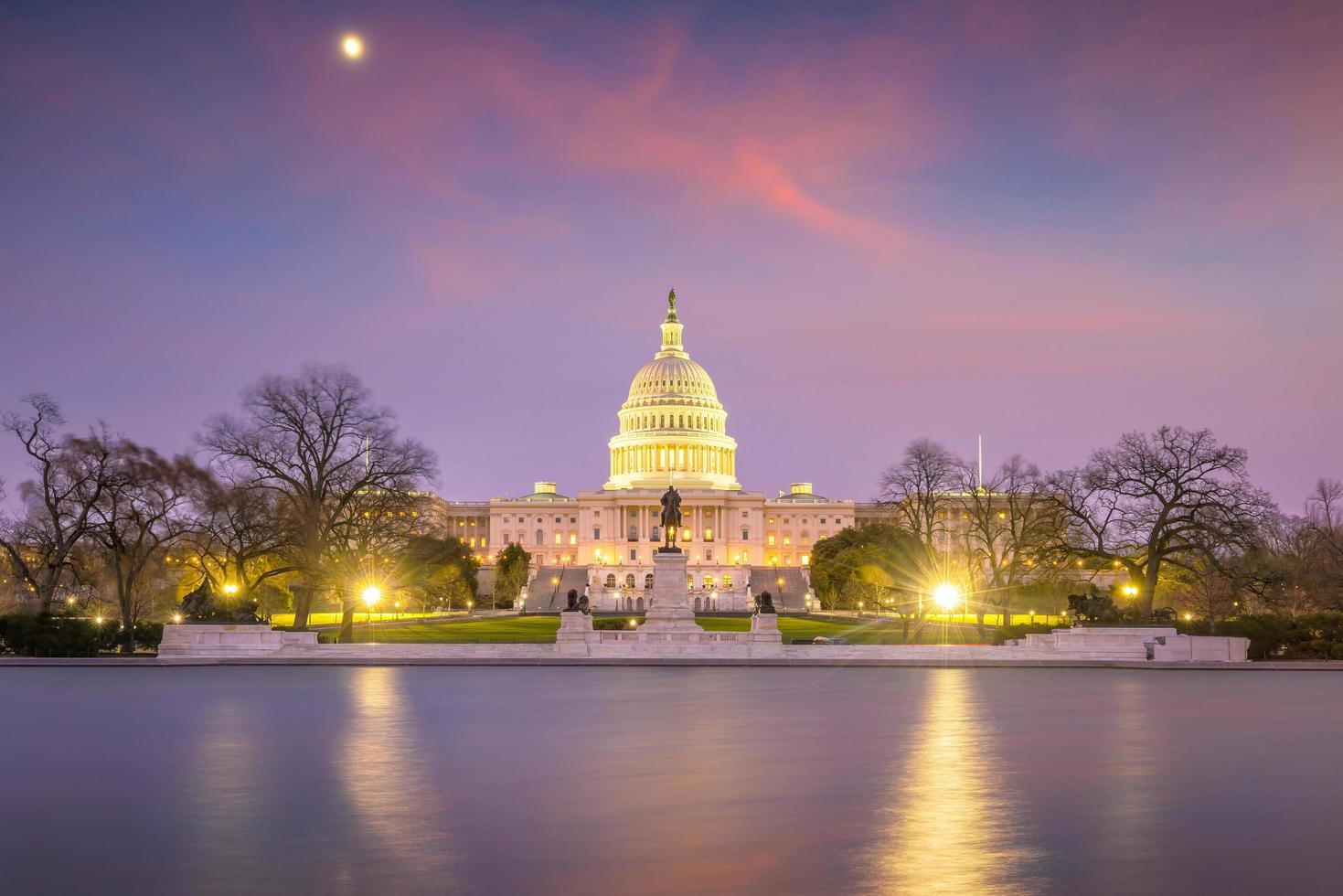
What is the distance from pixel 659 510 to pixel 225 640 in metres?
131

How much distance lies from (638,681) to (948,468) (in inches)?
1629

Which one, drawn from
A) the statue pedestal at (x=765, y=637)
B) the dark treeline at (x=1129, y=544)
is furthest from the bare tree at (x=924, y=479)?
the statue pedestal at (x=765, y=637)

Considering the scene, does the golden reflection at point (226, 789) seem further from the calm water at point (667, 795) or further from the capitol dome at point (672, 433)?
the capitol dome at point (672, 433)

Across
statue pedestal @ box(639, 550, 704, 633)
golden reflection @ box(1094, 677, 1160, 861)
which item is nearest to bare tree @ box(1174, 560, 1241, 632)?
statue pedestal @ box(639, 550, 704, 633)

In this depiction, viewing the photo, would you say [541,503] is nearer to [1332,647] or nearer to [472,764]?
[1332,647]

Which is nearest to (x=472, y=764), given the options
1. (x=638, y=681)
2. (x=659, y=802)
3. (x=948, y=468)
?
(x=659, y=802)

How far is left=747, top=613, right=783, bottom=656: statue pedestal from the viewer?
40.0 meters

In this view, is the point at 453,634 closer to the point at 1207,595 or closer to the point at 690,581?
the point at 1207,595

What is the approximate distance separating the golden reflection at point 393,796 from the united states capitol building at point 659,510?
425 feet

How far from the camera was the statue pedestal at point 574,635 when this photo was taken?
129ft

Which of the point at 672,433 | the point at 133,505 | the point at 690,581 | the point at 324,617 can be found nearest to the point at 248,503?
the point at 133,505

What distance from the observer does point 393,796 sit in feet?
43.2

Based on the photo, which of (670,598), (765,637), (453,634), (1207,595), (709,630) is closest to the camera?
(765,637)

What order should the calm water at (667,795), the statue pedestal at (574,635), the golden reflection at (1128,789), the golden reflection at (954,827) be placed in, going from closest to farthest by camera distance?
1. the golden reflection at (954,827)
2. the calm water at (667,795)
3. the golden reflection at (1128,789)
4. the statue pedestal at (574,635)
